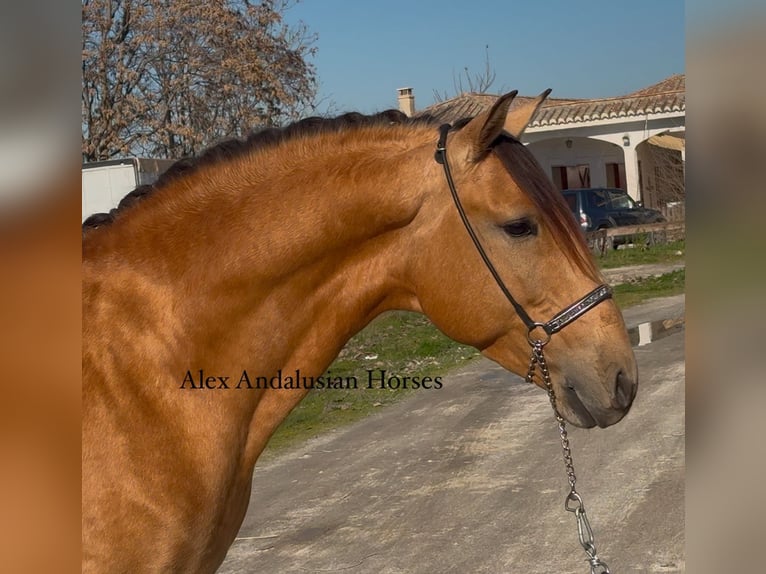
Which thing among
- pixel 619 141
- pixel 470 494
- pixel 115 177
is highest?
pixel 619 141

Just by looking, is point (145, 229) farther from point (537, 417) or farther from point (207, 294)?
point (537, 417)

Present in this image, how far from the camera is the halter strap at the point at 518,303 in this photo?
1.81 meters

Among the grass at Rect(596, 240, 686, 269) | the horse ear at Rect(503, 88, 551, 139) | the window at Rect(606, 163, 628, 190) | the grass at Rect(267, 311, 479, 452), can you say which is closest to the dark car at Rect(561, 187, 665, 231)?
the window at Rect(606, 163, 628, 190)

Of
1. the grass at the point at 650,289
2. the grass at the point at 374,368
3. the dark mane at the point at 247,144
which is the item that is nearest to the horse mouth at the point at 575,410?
the dark mane at the point at 247,144

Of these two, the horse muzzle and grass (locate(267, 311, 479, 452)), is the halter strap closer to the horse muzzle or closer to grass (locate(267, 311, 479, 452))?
the horse muzzle

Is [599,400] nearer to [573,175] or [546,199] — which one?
[546,199]

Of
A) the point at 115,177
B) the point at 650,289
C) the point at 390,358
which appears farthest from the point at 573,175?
the point at 115,177

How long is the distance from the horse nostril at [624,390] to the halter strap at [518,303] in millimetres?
183

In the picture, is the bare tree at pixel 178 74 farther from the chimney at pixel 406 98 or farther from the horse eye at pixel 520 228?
the horse eye at pixel 520 228

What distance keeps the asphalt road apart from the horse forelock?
2395mm

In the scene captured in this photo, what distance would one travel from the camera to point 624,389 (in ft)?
5.94

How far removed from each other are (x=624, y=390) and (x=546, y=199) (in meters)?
0.51
